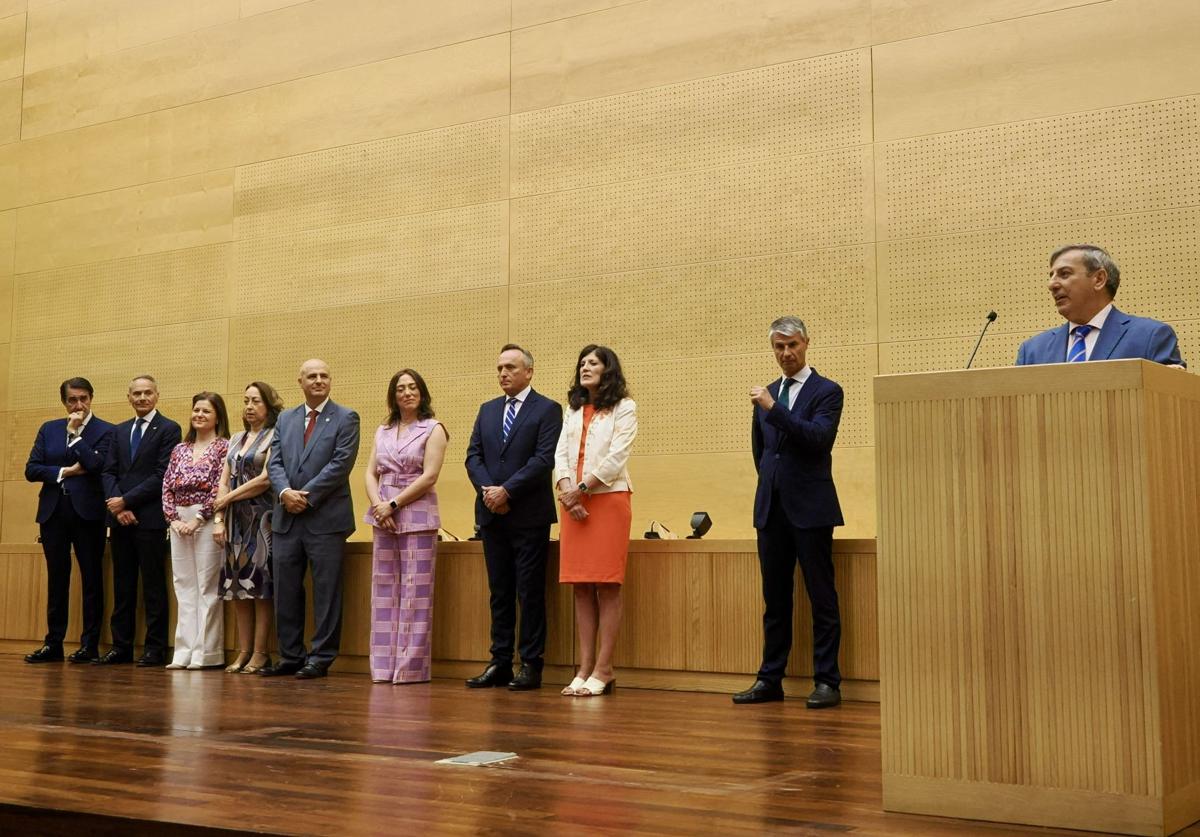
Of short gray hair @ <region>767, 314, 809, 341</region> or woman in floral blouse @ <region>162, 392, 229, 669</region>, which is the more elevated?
short gray hair @ <region>767, 314, 809, 341</region>

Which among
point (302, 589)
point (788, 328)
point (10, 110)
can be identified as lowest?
point (302, 589)

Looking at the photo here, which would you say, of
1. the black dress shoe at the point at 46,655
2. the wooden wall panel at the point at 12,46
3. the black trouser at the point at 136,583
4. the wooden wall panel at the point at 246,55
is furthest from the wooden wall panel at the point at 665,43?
the wooden wall panel at the point at 12,46

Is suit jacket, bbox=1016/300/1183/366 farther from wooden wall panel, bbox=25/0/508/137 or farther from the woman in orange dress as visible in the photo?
wooden wall panel, bbox=25/0/508/137

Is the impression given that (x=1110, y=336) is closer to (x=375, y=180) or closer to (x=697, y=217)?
(x=697, y=217)

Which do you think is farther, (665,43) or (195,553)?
(665,43)

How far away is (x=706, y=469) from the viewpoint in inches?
254

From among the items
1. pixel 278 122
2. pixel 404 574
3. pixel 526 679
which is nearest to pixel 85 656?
pixel 404 574

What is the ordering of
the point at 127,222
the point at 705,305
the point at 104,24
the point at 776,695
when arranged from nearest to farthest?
1. the point at 776,695
2. the point at 705,305
3. the point at 127,222
4. the point at 104,24

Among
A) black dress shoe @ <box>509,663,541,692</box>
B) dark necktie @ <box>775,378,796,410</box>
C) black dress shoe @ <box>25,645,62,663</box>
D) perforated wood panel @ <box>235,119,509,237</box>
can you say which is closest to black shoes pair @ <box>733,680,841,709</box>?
black dress shoe @ <box>509,663,541,692</box>

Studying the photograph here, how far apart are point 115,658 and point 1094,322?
5545mm

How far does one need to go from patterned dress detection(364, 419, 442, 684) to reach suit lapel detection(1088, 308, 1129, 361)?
3378mm

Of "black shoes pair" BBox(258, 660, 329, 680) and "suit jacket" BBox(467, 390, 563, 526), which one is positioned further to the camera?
"black shoes pair" BBox(258, 660, 329, 680)

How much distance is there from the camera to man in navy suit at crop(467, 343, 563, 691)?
5.53 meters

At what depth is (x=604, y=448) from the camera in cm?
523
